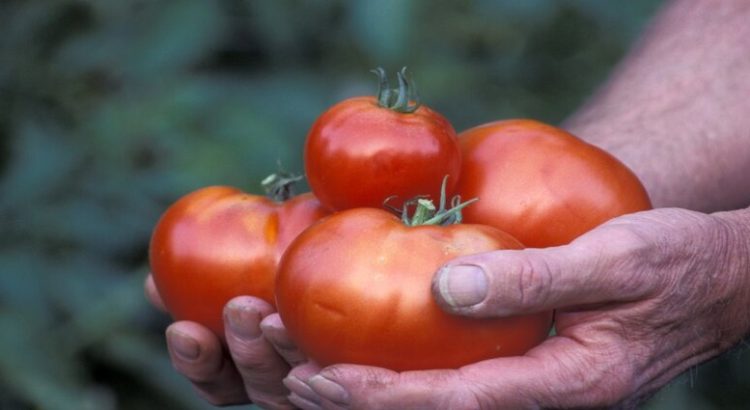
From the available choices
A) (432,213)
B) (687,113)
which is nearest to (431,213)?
(432,213)

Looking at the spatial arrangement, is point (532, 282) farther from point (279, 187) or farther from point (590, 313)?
point (279, 187)

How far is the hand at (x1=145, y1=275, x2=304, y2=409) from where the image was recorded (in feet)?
5.53

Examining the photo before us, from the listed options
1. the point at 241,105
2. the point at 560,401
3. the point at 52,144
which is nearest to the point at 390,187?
the point at 560,401

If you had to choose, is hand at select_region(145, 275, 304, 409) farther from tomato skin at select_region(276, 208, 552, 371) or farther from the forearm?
the forearm

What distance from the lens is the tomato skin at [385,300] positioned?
1.49 metres

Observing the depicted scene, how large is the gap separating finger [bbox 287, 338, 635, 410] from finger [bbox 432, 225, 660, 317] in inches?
2.6

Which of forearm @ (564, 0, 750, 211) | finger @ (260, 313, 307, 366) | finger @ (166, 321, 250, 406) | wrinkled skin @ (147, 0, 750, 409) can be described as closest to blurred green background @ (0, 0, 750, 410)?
forearm @ (564, 0, 750, 211)

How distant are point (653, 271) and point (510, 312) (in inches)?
8.5

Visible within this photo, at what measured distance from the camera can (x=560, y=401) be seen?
63.0 inches

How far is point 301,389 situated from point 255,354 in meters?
0.15

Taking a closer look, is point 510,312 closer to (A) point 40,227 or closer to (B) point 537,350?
(B) point 537,350

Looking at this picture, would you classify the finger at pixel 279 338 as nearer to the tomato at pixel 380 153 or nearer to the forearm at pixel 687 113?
the tomato at pixel 380 153

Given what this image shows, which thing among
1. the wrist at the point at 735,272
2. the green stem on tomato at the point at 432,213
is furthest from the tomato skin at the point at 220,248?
the wrist at the point at 735,272

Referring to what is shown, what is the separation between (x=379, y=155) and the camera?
1618 millimetres
